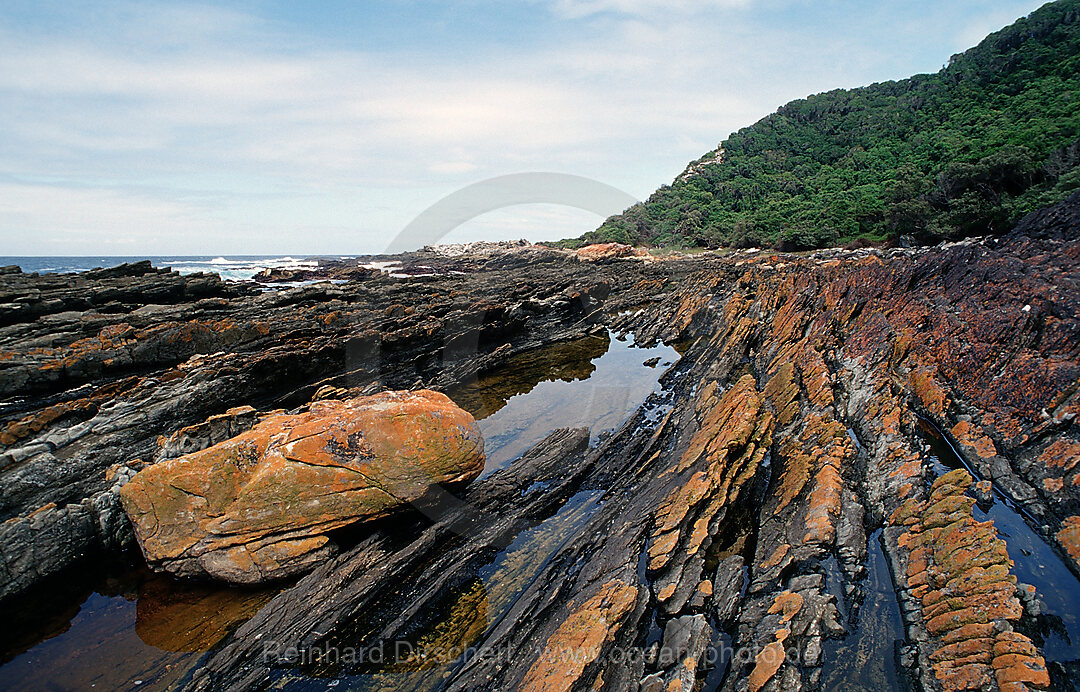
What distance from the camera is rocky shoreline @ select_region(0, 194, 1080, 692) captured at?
5.96 metres

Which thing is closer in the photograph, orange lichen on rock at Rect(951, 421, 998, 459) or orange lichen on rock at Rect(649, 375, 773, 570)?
orange lichen on rock at Rect(649, 375, 773, 570)

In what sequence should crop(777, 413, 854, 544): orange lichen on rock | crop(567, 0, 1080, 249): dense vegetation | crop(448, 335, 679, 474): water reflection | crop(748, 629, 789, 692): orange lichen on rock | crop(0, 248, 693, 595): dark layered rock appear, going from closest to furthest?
crop(748, 629, 789, 692): orange lichen on rock → crop(777, 413, 854, 544): orange lichen on rock → crop(0, 248, 693, 595): dark layered rock → crop(448, 335, 679, 474): water reflection → crop(567, 0, 1080, 249): dense vegetation

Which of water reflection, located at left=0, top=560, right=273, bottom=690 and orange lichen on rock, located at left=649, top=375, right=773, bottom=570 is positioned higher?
orange lichen on rock, located at left=649, top=375, right=773, bottom=570

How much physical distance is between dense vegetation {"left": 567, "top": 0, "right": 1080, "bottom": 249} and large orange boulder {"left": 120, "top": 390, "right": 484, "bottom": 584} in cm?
4421

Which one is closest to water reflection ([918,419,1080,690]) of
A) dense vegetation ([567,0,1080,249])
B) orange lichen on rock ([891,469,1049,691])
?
orange lichen on rock ([891,469,1049,691])

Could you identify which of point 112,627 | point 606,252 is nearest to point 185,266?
point 606,252

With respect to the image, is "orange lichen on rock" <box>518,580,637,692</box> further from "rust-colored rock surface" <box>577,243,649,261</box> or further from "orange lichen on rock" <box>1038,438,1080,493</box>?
"rust-colored rock surface" <box>577,243,649,261</box>

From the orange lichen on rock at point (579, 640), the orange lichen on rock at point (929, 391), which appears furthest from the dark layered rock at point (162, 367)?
the orange lichen on rock at point (929, 391)

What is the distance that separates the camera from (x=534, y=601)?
24.3 feet

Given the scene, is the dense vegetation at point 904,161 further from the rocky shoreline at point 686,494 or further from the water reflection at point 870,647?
the water reflection at point 870,647

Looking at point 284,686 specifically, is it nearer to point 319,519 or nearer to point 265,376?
point 319,519

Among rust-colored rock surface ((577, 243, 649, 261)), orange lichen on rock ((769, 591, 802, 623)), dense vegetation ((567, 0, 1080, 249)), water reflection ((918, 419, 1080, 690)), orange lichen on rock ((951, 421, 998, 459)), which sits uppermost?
dense vegetation ((567, 0, 1080, 249))

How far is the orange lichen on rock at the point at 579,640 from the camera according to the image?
216 inches

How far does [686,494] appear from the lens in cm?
902
